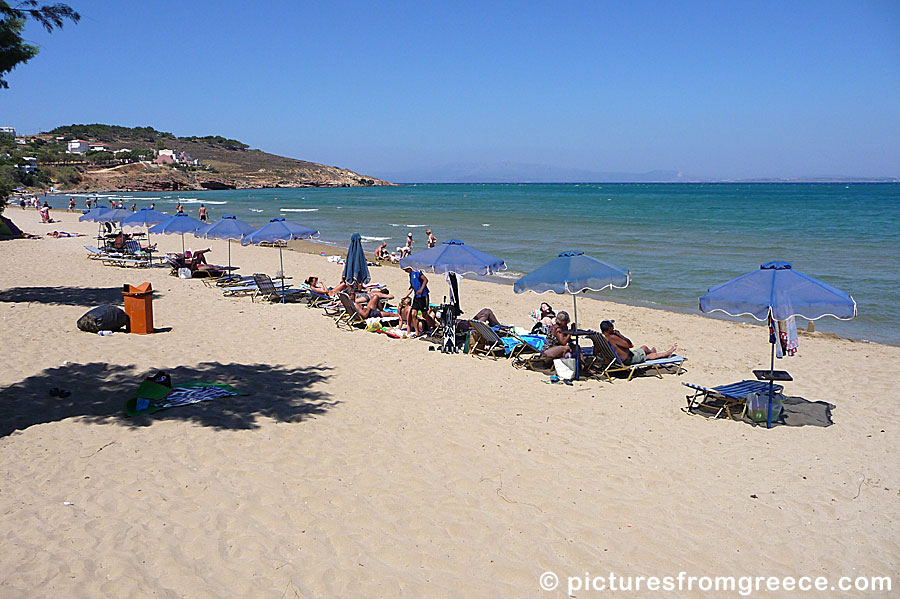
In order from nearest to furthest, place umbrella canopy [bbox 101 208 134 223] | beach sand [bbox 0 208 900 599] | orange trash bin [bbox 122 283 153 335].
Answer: beach sand [bbox 0 208 900 599], orange trash bin [bbox 122 283 153 335], umbrella canopy [bbox 101 208 134 223]

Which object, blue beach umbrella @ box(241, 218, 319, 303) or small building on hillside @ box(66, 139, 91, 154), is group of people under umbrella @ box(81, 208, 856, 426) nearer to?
blue beach umbrella @ box(241, 218, 319, 303)

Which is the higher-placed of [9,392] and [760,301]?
[760,301]

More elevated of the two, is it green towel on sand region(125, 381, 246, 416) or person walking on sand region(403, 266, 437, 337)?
person walking on sand region(403, 266, 437, 337)

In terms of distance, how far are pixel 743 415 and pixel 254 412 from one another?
17.3ft

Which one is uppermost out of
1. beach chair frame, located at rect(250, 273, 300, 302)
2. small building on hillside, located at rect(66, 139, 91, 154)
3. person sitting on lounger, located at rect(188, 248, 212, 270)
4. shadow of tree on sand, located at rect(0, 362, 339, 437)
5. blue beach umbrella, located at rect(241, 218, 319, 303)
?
small building on hillside, located at rect(66, 139, 91, 154)

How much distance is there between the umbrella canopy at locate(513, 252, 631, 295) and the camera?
809 cm

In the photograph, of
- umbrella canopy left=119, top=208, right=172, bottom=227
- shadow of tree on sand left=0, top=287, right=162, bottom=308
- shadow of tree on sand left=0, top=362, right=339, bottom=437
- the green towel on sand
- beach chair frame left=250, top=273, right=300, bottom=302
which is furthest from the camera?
umbrella canopy left=119, top=208, right=172, bottom=227

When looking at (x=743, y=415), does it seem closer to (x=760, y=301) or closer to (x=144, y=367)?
(x=760, y=301)

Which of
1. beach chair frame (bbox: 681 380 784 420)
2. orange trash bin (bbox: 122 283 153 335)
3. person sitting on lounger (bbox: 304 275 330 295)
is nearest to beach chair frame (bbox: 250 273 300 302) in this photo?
person sitting on lounger (bbox: 304 275 330 295)

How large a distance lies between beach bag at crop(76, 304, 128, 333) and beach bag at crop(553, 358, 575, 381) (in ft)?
21.9

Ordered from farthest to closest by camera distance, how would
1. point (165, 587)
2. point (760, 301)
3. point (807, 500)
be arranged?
1. point (760, 301)
2. point (807, 500)
3. point (165, 587)

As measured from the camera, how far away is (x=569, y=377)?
8.34 meters

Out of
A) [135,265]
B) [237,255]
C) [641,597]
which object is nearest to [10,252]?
[135,265]

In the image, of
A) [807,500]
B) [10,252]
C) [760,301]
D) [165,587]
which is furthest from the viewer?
[10,252]
